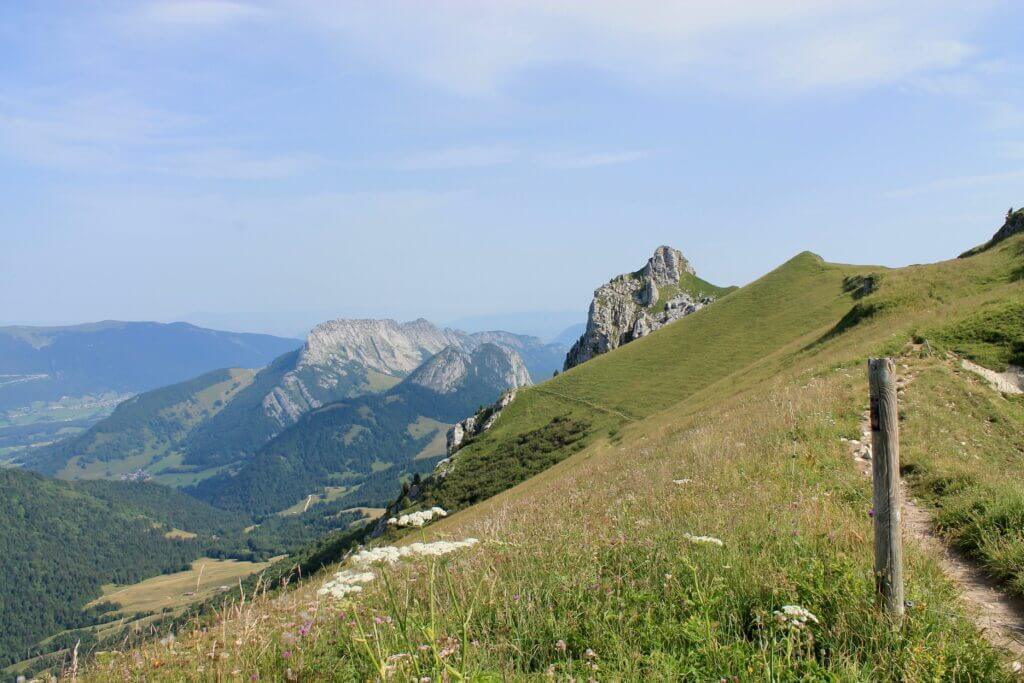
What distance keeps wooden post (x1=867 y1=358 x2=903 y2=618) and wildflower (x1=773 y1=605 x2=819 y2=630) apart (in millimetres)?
867

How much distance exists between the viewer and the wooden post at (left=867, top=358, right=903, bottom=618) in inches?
210

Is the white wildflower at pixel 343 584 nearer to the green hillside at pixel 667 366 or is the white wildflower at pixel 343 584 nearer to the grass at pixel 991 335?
the grass at pixel 991 335

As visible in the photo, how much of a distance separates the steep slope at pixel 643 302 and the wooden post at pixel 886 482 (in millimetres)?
134068

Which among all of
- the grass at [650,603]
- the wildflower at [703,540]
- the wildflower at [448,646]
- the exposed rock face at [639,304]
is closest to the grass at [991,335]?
the grass at [650,603]

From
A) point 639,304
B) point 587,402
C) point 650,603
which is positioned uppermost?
point 639,304

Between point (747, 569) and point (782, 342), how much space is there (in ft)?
216

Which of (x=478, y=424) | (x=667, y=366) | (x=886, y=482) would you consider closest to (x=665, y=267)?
(x=478, y=424)

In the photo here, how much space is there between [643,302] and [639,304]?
122cm

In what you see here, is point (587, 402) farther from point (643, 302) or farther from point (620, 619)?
point (643, 302)

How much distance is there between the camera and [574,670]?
203 inches

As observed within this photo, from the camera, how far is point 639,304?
156750 mm

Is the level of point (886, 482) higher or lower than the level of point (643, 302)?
lower

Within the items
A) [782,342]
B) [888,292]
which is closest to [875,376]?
[888,292]

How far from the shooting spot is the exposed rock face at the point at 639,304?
473 ft
